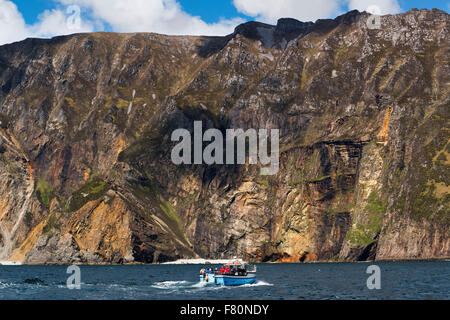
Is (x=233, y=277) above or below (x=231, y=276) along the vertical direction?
below

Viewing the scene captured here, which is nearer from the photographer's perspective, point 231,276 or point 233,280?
point 231,276

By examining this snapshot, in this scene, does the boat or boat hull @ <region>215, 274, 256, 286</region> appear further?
the boat

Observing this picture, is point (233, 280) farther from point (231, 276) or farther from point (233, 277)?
point (231, 276)

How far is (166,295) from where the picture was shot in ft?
313

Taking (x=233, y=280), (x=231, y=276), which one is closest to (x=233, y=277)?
(x=231, y=276)

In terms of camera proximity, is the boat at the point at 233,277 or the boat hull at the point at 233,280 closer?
the boat hull at the point at 233,280

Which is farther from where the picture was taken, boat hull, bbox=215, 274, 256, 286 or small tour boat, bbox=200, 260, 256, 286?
small tour boat, bbox=200, 260, 256, 286

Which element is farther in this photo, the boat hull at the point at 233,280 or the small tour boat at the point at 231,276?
the small tour boat at the point at 231,276
